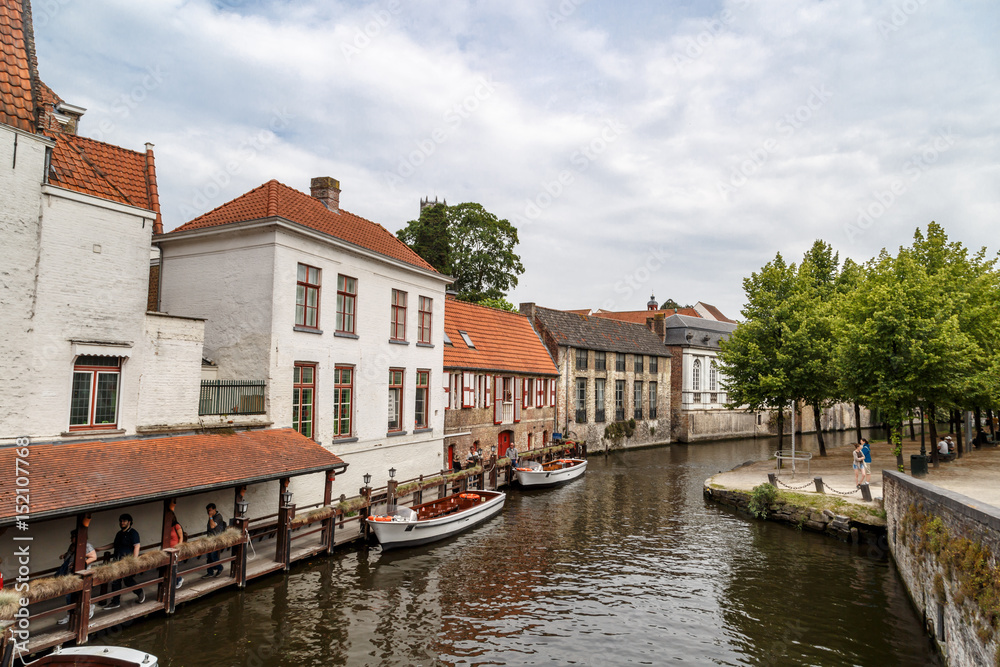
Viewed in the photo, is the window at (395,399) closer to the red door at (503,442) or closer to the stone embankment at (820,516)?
the red door at (503,442)

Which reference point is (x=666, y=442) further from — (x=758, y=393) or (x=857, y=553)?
(x=857, y=553)

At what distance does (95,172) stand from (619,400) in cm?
3424

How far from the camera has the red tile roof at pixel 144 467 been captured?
9.59 m

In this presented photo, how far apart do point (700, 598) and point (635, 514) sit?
7.97 metres

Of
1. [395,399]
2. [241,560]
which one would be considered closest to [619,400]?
[395,399]

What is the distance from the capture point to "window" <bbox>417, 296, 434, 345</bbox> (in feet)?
73.9

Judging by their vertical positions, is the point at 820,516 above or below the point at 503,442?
below

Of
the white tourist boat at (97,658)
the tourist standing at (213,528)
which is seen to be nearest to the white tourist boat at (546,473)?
the tourist standing at (213,528)

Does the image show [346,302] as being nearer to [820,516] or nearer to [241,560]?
[241,560]

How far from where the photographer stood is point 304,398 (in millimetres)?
17156

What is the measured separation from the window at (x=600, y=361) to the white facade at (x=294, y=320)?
65.7 ft

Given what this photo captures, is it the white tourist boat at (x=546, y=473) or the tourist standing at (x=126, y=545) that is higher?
the tourist standing at (x=126, y=545)

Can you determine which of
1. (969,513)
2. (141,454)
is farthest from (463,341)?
(969,513)

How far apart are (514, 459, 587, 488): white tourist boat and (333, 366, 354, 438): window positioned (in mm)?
9312
